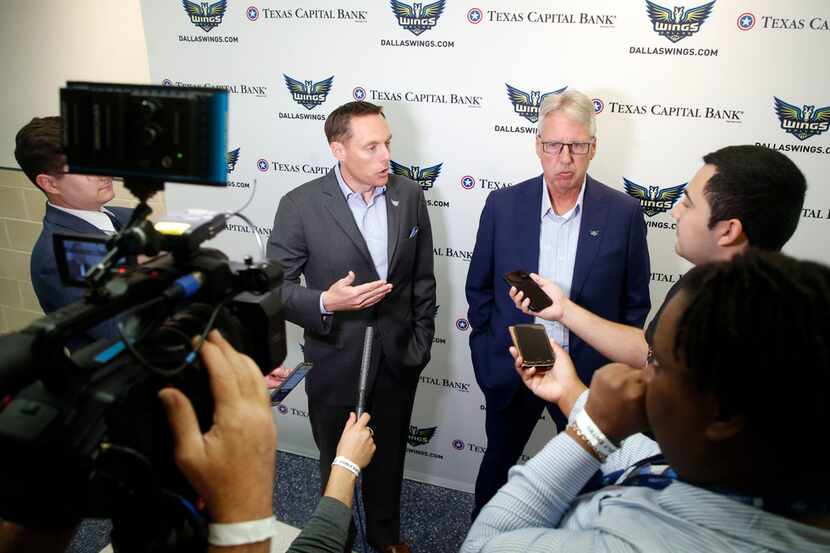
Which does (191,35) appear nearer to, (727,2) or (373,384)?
(373,384)

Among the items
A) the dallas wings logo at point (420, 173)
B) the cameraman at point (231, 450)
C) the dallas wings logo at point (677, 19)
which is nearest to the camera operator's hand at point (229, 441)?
the cameraman at point (231, 450)

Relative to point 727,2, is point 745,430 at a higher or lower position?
lower

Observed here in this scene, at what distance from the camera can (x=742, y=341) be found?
592mm

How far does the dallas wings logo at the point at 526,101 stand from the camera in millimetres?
2182

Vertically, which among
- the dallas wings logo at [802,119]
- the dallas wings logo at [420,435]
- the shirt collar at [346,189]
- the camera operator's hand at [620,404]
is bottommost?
the dallas wings logo at [420,435]

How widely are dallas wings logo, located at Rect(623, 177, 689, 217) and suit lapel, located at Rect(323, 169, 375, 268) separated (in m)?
1.17

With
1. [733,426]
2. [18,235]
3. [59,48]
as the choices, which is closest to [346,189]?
[733,426]

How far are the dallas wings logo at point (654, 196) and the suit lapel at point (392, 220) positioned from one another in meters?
1.00

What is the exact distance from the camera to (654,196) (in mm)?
2197

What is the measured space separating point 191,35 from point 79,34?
857 mm

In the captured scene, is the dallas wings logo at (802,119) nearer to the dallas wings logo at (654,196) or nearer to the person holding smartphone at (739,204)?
the dallas wings logo at (654,196)

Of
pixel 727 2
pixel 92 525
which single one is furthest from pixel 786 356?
pixel 92 525

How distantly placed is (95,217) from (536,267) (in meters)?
1.74

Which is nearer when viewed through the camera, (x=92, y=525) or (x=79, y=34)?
(x=92, y=525)
